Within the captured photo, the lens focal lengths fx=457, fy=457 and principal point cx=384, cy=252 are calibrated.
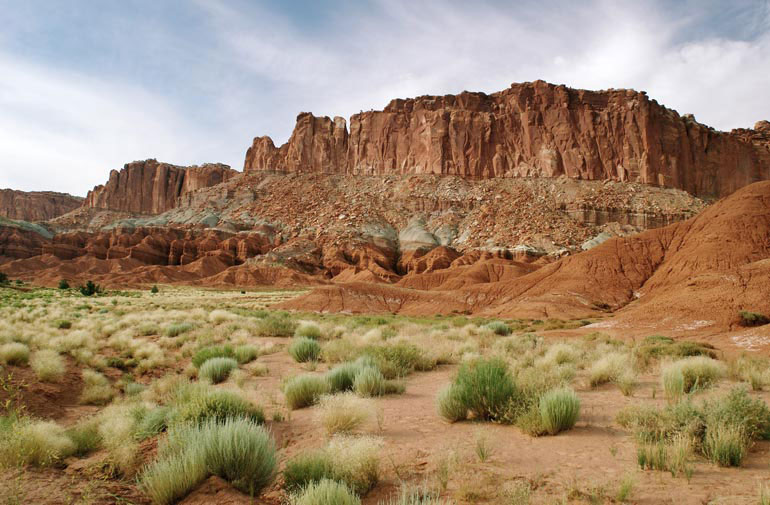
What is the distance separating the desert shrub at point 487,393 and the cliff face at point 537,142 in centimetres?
9472

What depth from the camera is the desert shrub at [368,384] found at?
7.77 meters

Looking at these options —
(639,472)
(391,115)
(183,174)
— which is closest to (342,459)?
(639,472)

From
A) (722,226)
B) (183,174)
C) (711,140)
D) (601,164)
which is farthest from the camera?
(183,174)

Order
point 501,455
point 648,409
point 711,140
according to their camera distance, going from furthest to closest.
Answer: point 711,140, point 648,409, point 501,455

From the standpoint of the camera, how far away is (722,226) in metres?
35.8

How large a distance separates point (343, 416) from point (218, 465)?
1835 mm

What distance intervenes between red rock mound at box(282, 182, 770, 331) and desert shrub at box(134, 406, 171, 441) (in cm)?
2379

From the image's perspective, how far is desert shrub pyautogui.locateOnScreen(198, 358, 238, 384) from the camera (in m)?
10.2

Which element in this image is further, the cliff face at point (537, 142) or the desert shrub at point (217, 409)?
the cliff face at point (537, 142)

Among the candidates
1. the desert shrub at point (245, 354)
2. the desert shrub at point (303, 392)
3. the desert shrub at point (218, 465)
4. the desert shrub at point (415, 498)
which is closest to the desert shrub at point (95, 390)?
the desert shrub at point (245, 354)

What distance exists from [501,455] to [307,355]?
8.14 meters

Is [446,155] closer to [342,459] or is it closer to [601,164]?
[601,164]

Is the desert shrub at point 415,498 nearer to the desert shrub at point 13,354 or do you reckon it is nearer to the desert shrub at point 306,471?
the desert shrub at point 306,471

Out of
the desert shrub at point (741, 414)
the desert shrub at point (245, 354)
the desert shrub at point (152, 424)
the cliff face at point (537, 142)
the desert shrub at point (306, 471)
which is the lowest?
the desert shrub at point (245, 354)
